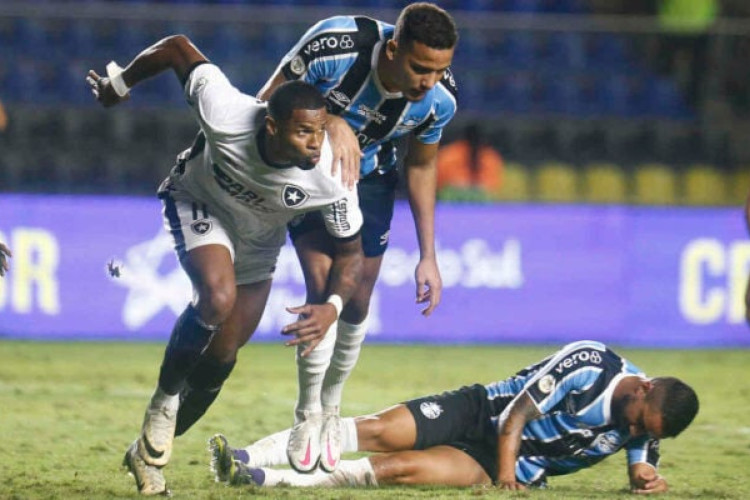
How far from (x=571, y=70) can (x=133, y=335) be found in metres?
7.08

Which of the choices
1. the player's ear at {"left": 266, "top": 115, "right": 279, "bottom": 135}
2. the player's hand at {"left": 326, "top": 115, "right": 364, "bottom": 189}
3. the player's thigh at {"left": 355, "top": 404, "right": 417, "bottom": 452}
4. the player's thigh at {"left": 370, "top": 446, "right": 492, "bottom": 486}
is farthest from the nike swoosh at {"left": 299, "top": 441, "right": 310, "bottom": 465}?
the player's ear at {"left": 266, "top": 115, "right": 279, "bottom": 135}

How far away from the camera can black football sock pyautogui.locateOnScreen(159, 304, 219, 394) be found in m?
6.43

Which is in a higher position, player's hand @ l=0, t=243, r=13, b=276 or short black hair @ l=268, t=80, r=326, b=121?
short black hair @ l=268, t=80, r=326, b=121

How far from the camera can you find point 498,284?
590 inches

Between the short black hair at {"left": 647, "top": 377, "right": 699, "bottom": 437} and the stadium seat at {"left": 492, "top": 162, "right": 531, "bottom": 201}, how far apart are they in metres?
10.4

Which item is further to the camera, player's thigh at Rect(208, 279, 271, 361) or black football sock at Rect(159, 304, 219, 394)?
player's thigh at Rect(208, 279, 271, 361)

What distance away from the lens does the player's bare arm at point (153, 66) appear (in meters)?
6.71

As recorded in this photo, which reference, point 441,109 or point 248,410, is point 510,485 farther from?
point 248,410

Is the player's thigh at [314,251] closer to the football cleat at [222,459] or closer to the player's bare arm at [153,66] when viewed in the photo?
the football cleat at [222,459]

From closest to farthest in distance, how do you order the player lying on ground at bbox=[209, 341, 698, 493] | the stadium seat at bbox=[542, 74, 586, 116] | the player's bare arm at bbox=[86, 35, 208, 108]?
the player's bare arm at bbox=[86, 35, 208, 108] < the player lying on ground at bbox=[209, 341, 698, 493] < the stadium seat at bbox=[542, 74, 586, 116]

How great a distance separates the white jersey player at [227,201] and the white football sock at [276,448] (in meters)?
0.67

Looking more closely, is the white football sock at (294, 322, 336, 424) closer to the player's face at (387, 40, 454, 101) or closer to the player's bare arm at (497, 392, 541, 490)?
the player's bare arm at (497, 392, 541, 490)

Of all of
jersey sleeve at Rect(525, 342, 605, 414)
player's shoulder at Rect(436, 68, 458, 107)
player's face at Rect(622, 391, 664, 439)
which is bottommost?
player's face at Rect(622, 391, 664, 439)

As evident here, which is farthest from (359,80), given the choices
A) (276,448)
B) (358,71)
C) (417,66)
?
(276,448)
